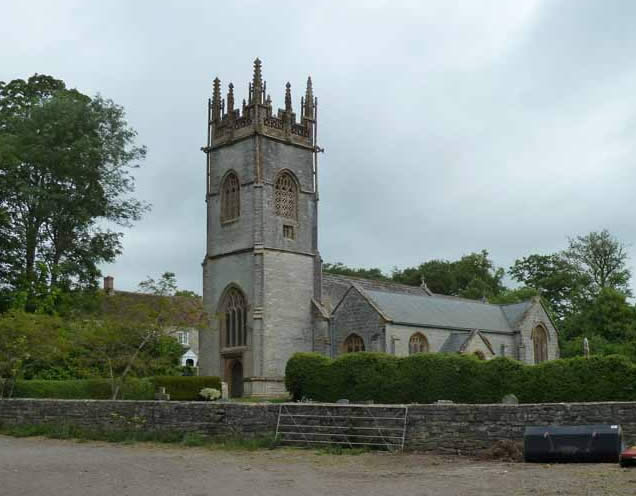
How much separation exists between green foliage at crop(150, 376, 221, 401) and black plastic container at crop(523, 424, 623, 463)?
22778mm

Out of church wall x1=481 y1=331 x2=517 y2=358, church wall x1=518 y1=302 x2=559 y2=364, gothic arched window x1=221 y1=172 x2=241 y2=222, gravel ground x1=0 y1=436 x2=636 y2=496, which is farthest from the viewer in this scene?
church wall x1=518 y1=302 x2=559 y2=364

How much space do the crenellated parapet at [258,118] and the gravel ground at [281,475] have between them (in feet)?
95.6

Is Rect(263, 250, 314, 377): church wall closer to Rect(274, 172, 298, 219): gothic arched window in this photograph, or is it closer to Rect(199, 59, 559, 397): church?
Rect(199, 59, 559, 397): church

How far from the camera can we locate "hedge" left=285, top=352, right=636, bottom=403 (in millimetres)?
27297

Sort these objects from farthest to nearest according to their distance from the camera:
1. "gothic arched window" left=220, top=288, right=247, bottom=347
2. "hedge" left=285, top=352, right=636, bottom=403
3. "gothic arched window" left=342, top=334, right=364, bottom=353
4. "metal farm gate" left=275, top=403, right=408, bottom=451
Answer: "gothic arched window" left=220, top=288, right=247, bottom=347 → "gothic arched window" left=342, top=334, right=364, bottom=353 → "hedge" left=285, top=352, right=636, bottom=403 → "metal farm gate" left=275, top=403, right=408, bottom=451

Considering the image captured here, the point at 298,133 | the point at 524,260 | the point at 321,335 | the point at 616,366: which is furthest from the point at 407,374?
the point at 524,260

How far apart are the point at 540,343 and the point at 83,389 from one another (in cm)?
2889

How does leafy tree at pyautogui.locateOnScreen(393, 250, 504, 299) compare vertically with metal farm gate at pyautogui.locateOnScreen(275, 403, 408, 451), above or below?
above

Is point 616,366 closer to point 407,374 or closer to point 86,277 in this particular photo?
point 407,374

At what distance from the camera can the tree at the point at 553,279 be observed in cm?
7694

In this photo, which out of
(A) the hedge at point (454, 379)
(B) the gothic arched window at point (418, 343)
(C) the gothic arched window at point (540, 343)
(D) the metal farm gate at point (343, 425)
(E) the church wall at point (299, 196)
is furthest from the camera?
(C) the gothic arched window at point (540, 343)

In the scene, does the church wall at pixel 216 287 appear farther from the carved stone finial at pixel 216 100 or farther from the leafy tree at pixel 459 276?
the leafy tree at pixel 459 276

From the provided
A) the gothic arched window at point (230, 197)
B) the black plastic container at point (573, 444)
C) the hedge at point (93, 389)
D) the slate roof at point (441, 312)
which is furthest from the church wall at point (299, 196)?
the black plastic container at point (573, 444)

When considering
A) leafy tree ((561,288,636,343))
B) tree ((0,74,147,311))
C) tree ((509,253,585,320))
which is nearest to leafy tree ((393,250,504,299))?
tree ((509,253,585,320))
